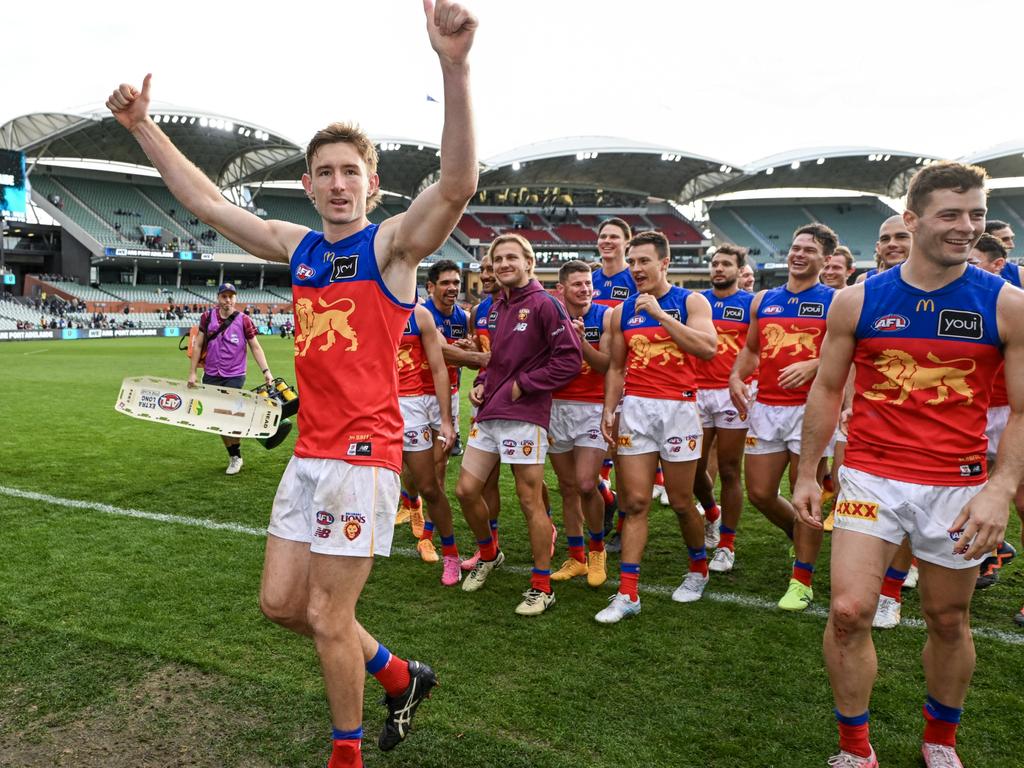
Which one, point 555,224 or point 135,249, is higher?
point 555,224

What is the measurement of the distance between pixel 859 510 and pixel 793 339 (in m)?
2.60

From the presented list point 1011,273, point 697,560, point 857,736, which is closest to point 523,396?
point 697,560

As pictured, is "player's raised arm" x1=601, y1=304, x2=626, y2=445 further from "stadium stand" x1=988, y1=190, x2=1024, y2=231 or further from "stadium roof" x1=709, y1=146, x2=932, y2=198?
"stadium stand" x1=988, y1=190, x2=1024, y2=231

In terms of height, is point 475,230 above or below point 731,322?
above

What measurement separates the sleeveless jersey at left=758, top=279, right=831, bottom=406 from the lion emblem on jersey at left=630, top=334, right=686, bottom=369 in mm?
772

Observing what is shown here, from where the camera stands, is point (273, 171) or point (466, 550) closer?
point (466, 550)

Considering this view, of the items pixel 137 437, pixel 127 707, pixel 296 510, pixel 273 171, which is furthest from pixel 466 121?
pixel 273 171

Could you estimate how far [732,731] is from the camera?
10.6 feet

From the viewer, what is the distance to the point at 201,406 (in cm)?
714

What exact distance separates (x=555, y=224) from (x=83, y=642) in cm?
6529

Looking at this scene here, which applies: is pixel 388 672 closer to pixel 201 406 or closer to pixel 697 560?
pixel 697 560

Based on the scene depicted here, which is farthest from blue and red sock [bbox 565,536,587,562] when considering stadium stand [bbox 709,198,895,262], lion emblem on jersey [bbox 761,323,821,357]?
stadium stand [bbox 709,198,895,262]

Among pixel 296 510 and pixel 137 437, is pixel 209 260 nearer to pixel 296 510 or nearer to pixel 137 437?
pixel 137 437

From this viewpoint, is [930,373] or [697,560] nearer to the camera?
[930,373]
